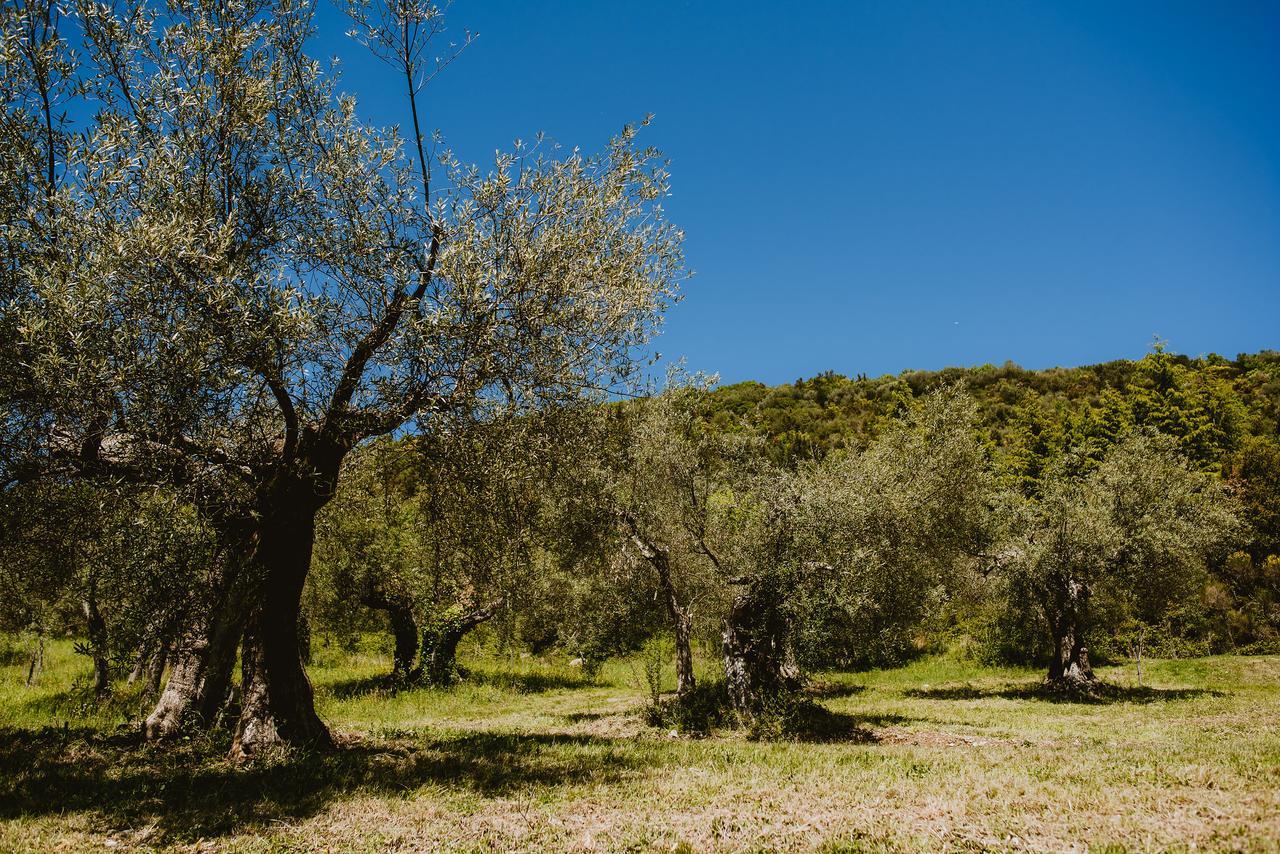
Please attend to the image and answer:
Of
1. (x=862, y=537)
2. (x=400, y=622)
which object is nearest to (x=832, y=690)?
(x=862, y=537)

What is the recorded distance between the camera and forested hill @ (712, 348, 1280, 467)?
4603 cm

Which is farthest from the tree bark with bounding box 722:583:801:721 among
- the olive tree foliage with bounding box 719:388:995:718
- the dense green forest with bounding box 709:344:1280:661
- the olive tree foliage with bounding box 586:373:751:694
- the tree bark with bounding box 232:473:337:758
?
the tree bark with bounding box 232:473:337:758

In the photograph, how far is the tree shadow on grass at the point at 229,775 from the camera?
Answer: 7379 mm

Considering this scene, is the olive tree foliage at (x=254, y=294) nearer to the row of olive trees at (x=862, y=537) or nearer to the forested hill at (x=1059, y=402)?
the row of olive trees at (x=862, y=537)

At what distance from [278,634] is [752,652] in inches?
436

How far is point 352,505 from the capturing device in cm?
1641

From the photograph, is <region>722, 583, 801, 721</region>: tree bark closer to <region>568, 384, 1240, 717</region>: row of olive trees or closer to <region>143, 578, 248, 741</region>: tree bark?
<region>568, 384, 1240, 717</region>: row of olive trees

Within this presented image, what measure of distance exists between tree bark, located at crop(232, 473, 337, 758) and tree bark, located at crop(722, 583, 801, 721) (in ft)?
32.2

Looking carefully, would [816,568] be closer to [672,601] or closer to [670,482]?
[670,482]

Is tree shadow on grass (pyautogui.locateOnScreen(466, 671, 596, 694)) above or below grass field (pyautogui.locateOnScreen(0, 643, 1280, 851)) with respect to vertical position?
below

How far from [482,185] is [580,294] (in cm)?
232

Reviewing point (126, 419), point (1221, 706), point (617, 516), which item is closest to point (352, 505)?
point (617, 516)

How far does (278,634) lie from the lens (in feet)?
36.4

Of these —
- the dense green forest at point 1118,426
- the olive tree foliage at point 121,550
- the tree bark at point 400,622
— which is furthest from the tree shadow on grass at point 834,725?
the tree bark at point 400,622
